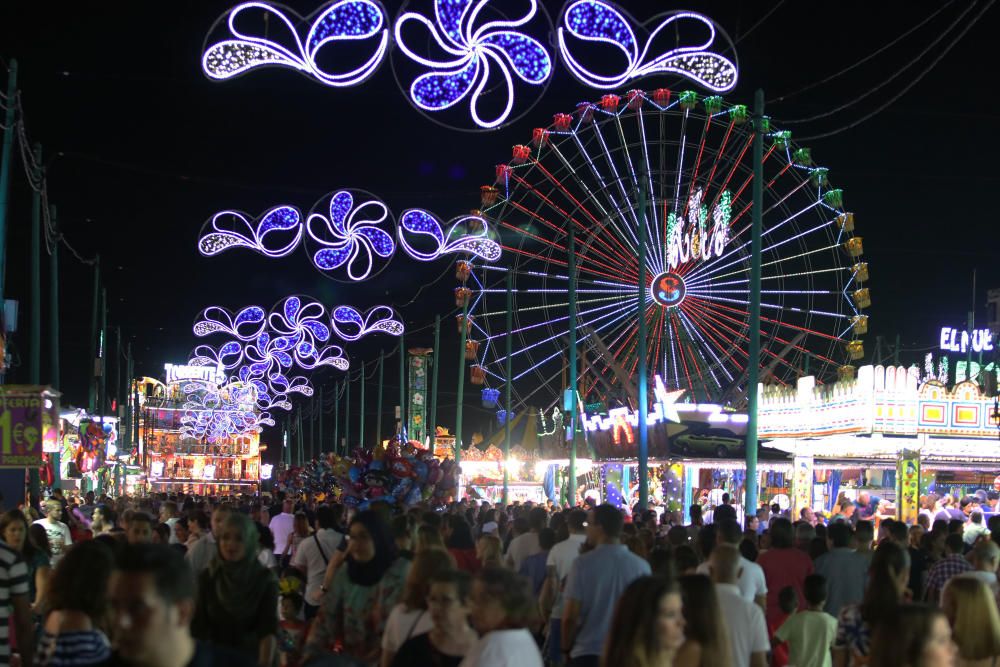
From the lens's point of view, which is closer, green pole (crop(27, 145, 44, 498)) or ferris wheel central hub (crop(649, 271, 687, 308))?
green pole (crop(27, 145, 44, 498))

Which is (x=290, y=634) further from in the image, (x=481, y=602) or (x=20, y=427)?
(x=20, y=427)

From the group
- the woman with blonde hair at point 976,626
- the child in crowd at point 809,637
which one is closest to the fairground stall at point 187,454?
the child in crowd at point 809,637

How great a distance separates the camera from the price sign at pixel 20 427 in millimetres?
18781

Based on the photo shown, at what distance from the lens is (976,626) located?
22.2ft

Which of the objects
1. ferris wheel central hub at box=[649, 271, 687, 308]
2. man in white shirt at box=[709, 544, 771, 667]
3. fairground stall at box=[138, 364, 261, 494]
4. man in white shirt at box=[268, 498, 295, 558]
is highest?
ferris wheel central hub at box=[649, 271, 687, 308]

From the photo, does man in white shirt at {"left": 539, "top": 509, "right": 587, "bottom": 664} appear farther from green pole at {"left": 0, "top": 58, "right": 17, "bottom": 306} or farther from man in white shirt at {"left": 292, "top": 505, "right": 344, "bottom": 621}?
green pole at {"left": 0, "top": 58, "right": 17, "bottom": 306}

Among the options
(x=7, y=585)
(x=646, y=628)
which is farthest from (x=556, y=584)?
(x=646, y=628)

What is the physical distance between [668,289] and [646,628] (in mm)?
36437

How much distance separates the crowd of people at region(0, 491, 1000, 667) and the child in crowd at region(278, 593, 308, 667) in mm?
28

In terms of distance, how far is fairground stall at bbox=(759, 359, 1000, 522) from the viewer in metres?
31.7

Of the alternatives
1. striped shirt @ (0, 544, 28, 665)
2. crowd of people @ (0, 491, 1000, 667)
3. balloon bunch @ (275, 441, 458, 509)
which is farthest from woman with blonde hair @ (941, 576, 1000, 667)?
balloon bunch @ (275, 441, 458, 509)

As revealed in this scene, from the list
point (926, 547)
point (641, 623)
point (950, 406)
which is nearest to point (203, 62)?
point (926, 547)

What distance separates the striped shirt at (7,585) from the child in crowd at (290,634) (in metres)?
1.88

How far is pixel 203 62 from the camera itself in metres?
14.4
